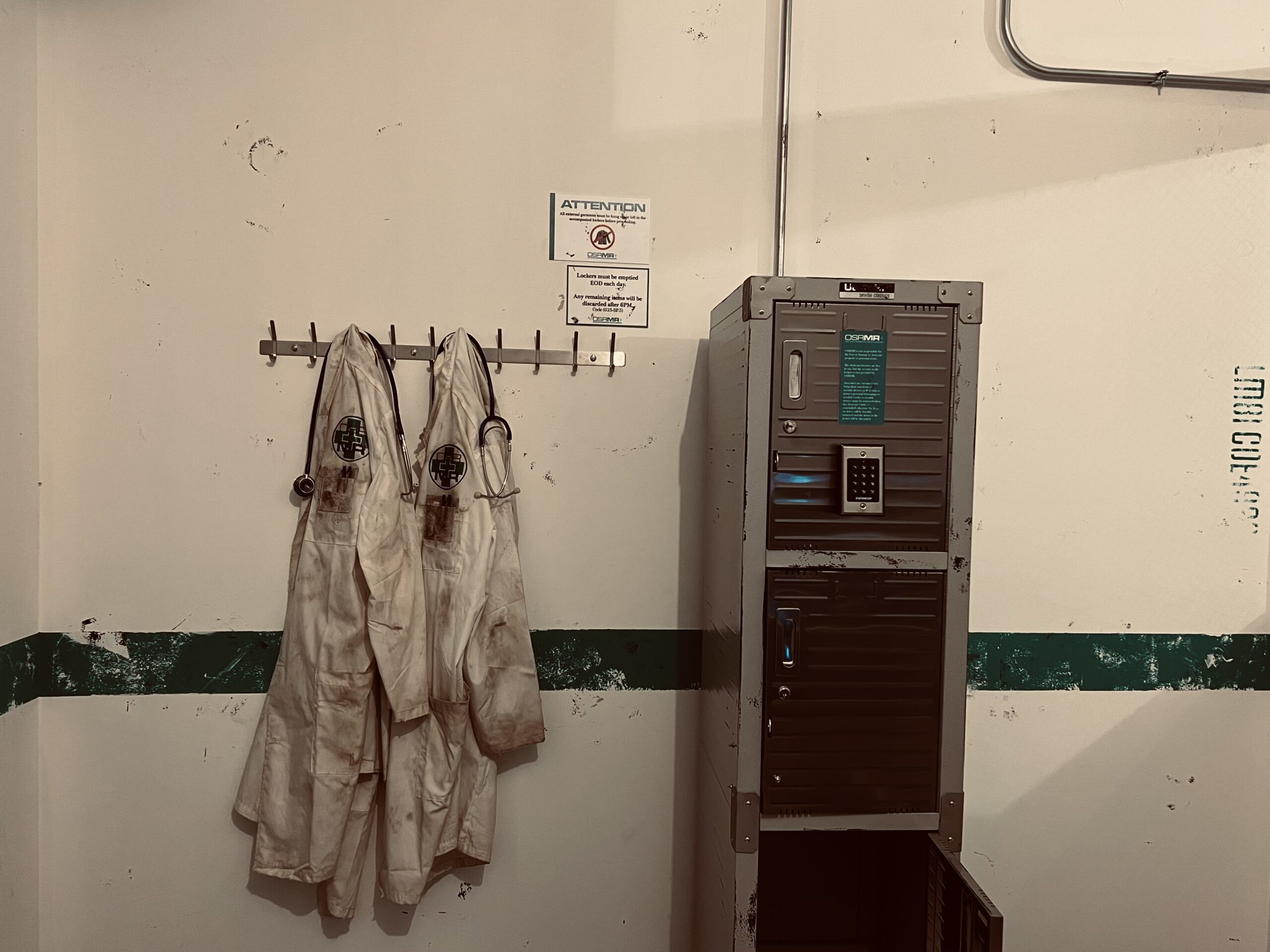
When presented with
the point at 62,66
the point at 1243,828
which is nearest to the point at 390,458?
the point at 62,66

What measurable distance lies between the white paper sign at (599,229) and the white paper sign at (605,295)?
0.9 inches

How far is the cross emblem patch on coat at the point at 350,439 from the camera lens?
5.76 ft

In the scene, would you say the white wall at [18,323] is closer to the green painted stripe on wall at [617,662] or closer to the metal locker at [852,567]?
the green painted stripe on wall at [617,662]

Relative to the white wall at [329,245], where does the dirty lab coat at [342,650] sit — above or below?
below

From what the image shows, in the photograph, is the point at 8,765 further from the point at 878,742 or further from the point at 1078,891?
the point at 1078,891

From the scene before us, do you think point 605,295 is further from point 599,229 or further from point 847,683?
point 847,683

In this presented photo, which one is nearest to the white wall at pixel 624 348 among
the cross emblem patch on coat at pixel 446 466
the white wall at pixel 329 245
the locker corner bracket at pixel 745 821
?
the white wall at pixel 329 245

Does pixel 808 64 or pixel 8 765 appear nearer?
pixel 8 765

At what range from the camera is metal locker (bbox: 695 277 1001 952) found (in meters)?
1.49

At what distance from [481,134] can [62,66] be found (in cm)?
90

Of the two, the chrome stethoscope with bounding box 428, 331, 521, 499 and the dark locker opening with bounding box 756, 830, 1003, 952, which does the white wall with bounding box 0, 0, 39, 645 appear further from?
the dark locker opening with bounding box 756, 830, 1003, 952

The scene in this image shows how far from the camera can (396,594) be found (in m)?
1.72

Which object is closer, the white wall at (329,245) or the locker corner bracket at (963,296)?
the locker corner bracket at (963,296)

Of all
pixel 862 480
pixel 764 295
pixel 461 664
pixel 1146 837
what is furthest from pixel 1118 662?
pixel 461 664
